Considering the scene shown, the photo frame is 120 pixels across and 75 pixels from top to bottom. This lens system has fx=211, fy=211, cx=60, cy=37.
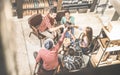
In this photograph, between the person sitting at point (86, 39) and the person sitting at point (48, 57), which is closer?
the person sitting at point (48, 57)

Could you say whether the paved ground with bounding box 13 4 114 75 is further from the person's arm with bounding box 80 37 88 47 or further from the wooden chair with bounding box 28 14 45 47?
the person's arm with bounding box 80 37 88 47

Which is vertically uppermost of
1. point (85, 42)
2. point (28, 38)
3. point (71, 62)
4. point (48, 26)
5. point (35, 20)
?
point (35, 20)

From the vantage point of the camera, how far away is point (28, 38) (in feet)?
20.7

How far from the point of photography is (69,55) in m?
5.18

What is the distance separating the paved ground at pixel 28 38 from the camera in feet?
18.4

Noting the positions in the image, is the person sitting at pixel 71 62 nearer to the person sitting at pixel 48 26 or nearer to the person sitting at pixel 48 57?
the person sitting at pixel 48 57

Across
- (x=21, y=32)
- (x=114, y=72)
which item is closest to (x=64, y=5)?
(x=21, y=32)

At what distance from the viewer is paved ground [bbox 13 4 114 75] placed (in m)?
5.62

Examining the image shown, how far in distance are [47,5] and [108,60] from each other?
107 inches

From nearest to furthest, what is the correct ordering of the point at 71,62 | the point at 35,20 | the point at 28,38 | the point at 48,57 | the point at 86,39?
the point at 48,57 < the point at 71,62 < the point at 86,39 < the point at 35,20 < the point at 28,38

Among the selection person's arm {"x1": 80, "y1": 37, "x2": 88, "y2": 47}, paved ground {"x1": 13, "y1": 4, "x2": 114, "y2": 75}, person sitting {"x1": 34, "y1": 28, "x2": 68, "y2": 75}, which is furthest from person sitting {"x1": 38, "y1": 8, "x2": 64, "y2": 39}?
person sitting {"x1": 34, "y1": 28, "x2": 68, "y2": 75}

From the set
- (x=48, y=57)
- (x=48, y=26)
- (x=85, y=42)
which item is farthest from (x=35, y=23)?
(x=48, y=57)

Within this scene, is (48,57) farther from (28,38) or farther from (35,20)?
(28,38)

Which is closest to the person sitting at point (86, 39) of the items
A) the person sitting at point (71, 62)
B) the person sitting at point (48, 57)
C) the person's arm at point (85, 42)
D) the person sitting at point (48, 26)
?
the person's arm at point (85, 42)
